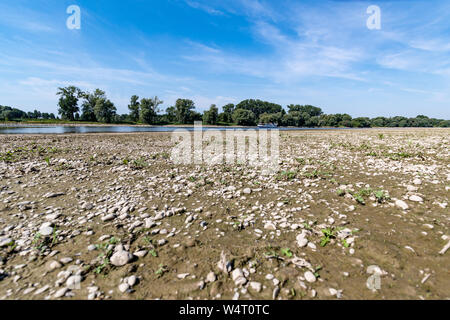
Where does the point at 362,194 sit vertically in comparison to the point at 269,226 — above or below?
above

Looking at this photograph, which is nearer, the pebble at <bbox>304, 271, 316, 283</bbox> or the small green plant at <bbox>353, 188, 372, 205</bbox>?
the pebble at <bbox>304, 271, 316, 283</bbox>

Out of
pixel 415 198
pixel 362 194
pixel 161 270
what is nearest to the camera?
pixel 161 270

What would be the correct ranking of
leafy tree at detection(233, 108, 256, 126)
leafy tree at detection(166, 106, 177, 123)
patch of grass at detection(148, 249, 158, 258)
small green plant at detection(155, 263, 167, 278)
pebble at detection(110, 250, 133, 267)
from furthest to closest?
1. leafy tree at detection(233, 108, 256, 126)
2. leafy tree at detection(166, 106, 177, 123)
3. patch of grass at detection(148, 249, 158, 258)
4. pebble at detection(110, 250, 133, 267)
5. small green plant at detection(155, 263, 167, 278)

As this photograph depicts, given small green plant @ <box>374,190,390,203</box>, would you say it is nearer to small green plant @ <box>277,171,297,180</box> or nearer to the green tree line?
small green plant @ <box>277,171,297,180</box>

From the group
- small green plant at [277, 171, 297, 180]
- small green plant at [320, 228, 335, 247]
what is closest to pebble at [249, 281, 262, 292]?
small green plant at [320, 228, 335, 247]

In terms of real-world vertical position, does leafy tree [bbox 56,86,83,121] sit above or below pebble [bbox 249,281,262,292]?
above

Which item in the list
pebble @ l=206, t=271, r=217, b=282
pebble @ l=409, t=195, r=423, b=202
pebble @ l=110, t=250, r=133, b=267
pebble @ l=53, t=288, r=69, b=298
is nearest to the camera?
pebble @ l=53, t=288, r=69, b=298

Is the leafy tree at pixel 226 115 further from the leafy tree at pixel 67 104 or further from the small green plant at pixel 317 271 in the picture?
the small green plant at pixel 317 271

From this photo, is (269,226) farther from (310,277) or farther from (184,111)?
(184,111)

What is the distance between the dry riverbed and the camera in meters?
3.06

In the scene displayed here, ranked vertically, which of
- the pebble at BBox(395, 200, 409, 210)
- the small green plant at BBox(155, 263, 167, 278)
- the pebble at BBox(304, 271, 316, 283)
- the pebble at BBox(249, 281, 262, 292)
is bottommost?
the small green plant at BBox(155, 263, 167, 278)

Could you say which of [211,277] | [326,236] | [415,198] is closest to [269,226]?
[326,236]

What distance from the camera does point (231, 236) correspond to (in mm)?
4383
